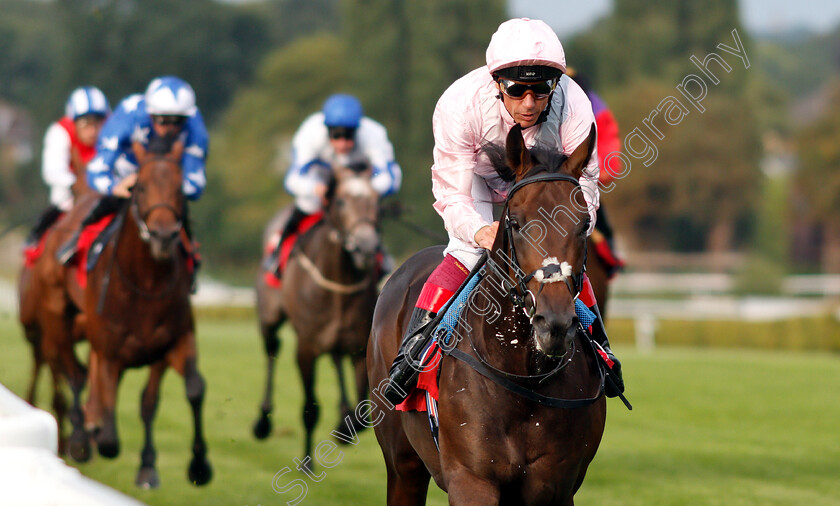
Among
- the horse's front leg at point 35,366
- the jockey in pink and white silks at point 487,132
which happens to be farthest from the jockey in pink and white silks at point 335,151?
the jockey in pink and white silks at point 487,132

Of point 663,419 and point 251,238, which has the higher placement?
point 663,419

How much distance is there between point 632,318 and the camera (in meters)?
22.2

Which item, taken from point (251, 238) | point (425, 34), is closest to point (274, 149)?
point (251, 238)

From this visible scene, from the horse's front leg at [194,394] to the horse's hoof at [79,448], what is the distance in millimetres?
1121

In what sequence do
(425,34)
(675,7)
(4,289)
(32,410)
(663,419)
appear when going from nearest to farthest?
1. (32,410)
2. (663,419)
3. (4,289)
4. (425,34)
5. (675,7)

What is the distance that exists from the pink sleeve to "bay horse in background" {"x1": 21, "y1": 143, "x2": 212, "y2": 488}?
273 centimetres

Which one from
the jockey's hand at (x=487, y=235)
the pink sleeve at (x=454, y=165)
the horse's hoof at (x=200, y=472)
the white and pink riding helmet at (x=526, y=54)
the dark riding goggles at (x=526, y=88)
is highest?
the white and pink riding helmet at (x=526, y=54)

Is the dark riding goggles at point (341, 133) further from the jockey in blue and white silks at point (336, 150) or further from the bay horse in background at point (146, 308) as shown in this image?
the bay horse in background at point (146, 308)

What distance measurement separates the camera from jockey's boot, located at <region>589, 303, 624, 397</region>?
3.82 metres

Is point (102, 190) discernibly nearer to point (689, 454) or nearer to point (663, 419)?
point (689, 454)

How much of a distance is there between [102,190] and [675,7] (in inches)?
1753

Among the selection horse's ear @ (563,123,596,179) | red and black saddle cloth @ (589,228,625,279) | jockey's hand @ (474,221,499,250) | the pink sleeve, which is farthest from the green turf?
horse's ear @ (563,123,596,179)

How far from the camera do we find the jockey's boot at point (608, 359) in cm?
382

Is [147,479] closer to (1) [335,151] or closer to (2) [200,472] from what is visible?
(2) [200,472]
